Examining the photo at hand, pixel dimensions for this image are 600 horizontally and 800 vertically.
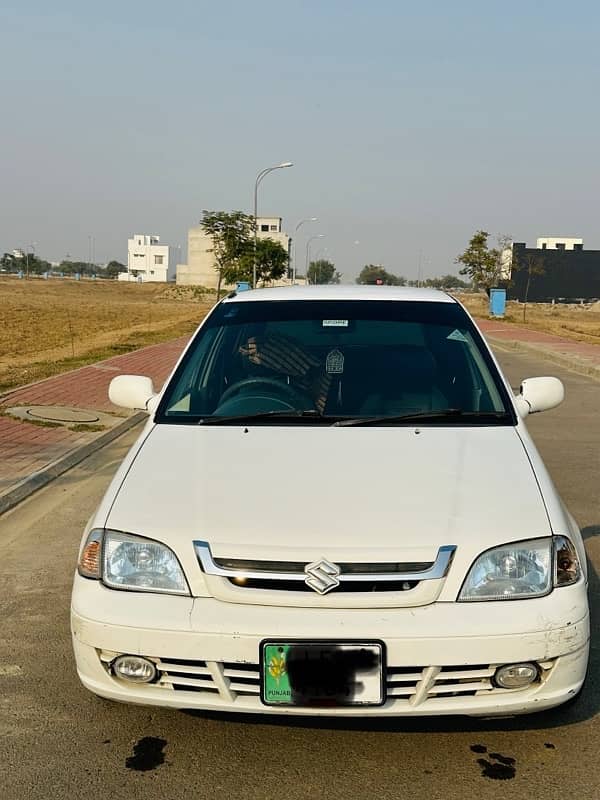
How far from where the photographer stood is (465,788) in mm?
2814

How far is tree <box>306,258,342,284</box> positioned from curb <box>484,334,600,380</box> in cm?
8105

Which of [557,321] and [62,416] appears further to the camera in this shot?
[557,321]

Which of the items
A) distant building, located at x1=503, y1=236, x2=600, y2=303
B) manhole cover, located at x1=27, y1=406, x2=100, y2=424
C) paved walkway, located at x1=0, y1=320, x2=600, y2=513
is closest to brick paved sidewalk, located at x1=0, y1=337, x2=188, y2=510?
paved walkway, located at x1=0, y1=320, x2=600, y2=513

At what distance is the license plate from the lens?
271 centimetres

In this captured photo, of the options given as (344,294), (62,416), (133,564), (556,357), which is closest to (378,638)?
(133,564)

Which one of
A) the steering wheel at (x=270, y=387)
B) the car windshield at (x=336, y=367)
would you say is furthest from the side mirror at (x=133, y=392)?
the steering wheel at (x=270, y=387)

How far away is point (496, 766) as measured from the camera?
2.96m

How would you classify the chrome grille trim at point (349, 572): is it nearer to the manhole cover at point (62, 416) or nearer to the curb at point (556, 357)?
the manhole cover at point (62, 416)

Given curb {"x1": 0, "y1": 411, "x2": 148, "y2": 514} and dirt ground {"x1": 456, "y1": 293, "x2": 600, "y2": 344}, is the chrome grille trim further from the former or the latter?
dirt ground {"x1": 456, "y1": 293, "x2": 600, "y2": 344}

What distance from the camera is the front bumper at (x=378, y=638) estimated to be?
2729 mm

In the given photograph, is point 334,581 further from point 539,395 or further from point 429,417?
point 539,395

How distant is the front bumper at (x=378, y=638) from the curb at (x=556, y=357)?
10.6 m

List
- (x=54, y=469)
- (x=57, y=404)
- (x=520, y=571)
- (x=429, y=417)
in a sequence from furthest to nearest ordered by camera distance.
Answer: (x=57, y=404)
(x=54, y=469)
(x=429, y=417)
(x=520, y=571)

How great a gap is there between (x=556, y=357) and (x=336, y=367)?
652 inches
